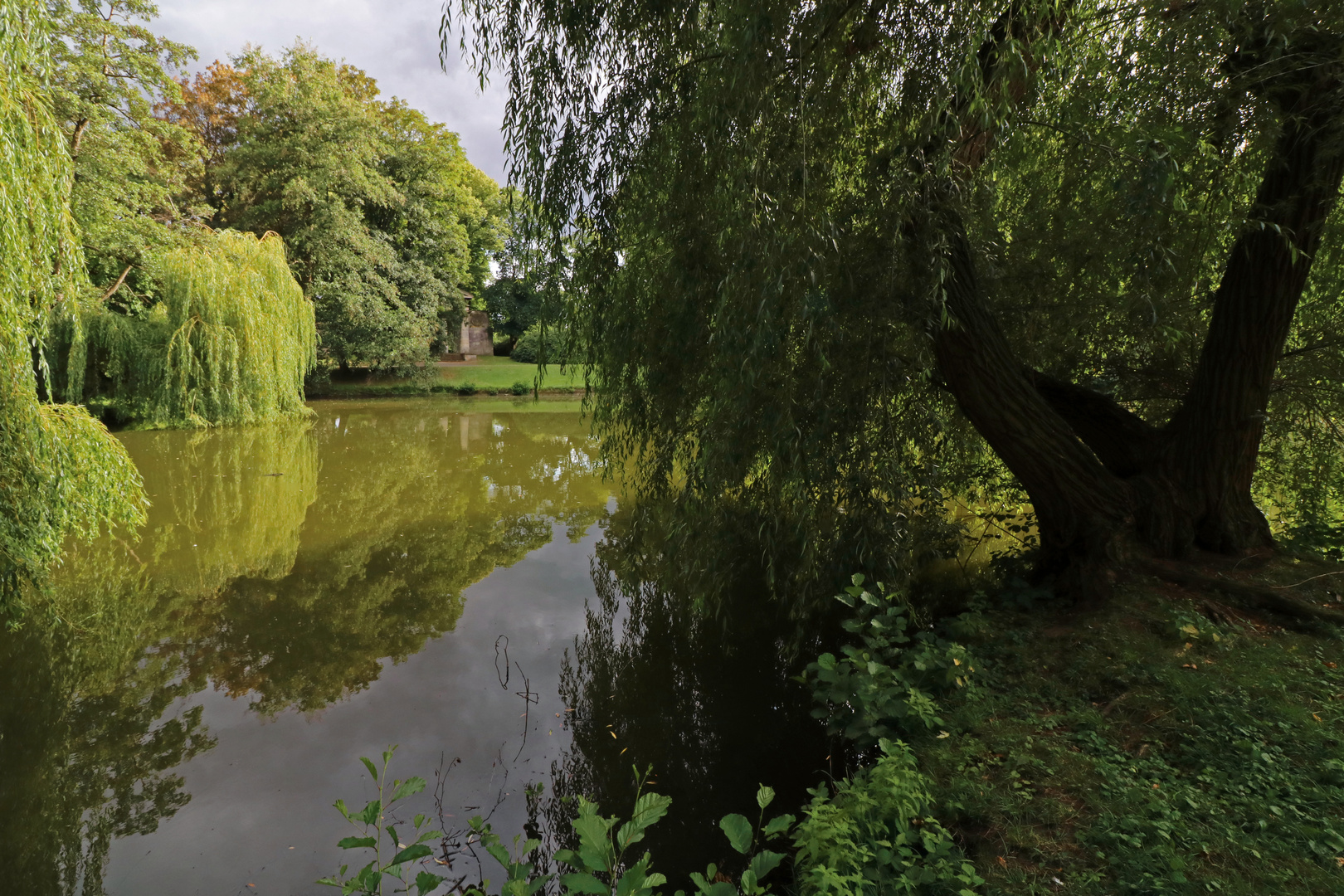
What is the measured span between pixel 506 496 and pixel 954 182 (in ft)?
24.4

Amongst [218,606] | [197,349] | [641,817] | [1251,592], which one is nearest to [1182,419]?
[1251,592]

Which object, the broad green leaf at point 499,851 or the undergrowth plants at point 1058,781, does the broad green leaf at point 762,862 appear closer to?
the undergrowth plants at point 1058,781

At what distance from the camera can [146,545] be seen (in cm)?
722

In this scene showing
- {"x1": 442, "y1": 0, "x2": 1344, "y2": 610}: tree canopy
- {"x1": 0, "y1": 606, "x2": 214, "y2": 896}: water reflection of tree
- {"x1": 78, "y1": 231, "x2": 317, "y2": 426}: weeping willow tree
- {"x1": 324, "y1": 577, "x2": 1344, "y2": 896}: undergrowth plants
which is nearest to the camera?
{"x1": 324, "y1": 577, "x2": 1344, "y2": 896}: undergrowth plants

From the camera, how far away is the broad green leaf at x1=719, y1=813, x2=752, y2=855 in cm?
202

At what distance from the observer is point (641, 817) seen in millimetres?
1908

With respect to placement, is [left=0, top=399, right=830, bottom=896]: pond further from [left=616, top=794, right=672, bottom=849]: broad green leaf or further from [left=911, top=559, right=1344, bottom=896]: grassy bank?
[left=616, top=794, right=672, bottom=849]: broad green leaf

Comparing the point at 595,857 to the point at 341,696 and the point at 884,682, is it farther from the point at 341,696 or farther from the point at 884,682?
the point at 341,696

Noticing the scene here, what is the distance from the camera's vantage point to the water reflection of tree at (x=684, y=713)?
138 inches

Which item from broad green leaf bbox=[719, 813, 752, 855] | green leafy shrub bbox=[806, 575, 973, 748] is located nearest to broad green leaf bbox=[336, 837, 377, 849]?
broad green leaf bbox=[719, 813, 752, 855]

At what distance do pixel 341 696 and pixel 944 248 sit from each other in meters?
4.45

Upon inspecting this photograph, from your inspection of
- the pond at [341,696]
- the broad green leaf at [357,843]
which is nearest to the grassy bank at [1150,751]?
the pond at [341,696]

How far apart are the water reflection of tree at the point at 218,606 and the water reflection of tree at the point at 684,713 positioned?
1.56 metres

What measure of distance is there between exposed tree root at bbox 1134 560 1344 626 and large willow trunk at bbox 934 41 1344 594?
0.66 feet
